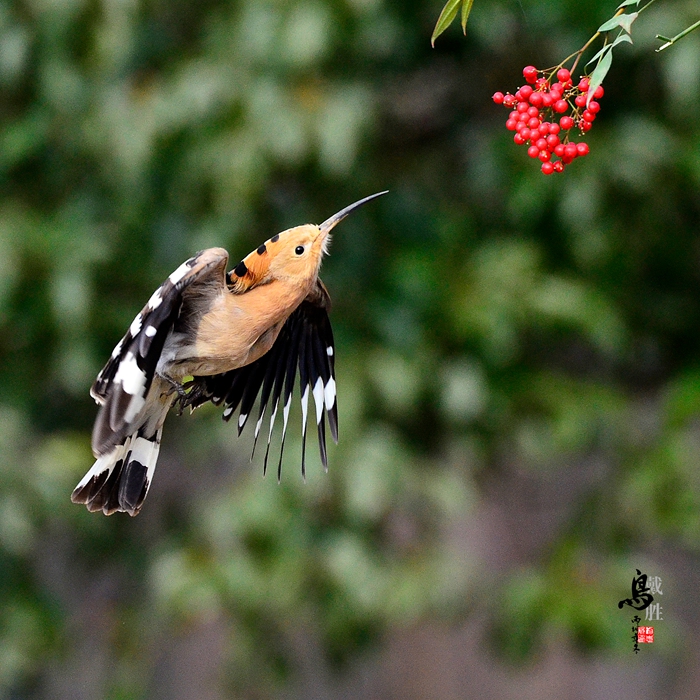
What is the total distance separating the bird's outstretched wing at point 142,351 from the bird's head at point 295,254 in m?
0.04

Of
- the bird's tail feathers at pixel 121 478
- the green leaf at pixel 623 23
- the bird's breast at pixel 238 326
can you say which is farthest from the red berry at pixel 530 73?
the bird's tail feathers at pixel 121 478

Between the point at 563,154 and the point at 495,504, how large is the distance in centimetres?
254

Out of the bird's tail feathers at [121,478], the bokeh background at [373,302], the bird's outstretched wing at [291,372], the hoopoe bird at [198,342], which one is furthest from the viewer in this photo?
the bokeh background at [373,302]

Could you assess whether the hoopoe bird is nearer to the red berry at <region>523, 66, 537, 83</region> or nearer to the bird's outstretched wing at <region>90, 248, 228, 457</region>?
the bird's outstretched wing at <region>90, 248, 228, 457</region>

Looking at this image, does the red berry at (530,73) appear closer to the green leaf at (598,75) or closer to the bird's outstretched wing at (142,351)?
the green leaf at (598,75)

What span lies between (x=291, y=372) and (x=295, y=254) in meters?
0.37

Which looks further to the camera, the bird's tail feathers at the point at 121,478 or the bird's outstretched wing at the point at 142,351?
the bird's tail feathers at the point at 121,478

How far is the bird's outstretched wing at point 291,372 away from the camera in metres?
1.32

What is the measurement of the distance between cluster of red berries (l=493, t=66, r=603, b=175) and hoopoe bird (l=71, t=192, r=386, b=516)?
216mm

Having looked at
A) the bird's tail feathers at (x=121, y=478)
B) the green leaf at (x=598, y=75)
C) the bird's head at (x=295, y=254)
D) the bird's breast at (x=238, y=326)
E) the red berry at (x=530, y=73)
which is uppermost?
the red berry at (x=530, y=73)

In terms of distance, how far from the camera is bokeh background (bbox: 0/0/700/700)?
9.07ft

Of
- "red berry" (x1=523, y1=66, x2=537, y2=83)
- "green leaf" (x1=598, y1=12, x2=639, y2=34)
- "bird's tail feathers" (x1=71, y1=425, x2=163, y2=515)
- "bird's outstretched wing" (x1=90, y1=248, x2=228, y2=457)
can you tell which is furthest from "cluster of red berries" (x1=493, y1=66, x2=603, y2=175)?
"bird's tail feathers" (x1=71, y1=425, x2=163, y2=515)

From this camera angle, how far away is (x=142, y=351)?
3.24 ft

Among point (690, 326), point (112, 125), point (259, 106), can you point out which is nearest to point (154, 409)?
point (259, 106)
